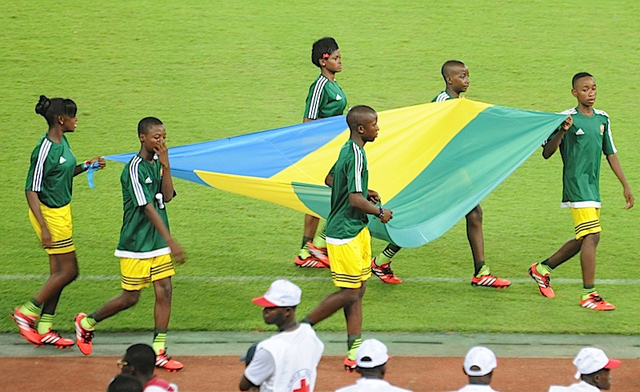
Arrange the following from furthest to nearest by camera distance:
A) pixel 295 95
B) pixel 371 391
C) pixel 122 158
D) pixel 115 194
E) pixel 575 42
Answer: pixel 575 42, pixel 295 95, pixel 115 194, pixel 122 158, pixel 371 391

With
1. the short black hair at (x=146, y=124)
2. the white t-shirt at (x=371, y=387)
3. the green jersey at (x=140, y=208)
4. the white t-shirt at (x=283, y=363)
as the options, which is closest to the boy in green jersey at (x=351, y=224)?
the green jersey at (x=140, y=208)

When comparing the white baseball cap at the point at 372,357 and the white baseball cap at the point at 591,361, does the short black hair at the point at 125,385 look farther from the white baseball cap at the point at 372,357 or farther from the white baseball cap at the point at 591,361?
the white baseball cap at the point at 591,361

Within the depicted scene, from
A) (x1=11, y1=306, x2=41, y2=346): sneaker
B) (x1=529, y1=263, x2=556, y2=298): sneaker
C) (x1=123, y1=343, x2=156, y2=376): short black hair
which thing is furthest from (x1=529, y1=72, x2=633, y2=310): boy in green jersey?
(x1=123, y1=343, x2=156, y2=376): short black hair

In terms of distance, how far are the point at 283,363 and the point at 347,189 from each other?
2.37m

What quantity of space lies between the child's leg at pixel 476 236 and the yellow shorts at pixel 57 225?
357 cm

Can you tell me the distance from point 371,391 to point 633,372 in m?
3.37

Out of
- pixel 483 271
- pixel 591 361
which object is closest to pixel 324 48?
pixel 483 271

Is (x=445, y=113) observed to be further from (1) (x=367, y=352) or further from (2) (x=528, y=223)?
(1) (x=367, y=352)

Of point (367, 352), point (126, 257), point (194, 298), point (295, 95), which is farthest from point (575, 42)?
point (367, 352)

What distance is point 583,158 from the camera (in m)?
8.98

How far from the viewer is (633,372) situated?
7.72 metres

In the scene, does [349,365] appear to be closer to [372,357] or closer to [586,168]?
[372,357]

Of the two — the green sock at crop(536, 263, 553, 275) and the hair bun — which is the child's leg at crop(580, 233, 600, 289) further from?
the hair bun

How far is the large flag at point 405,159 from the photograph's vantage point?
9.10 metres
